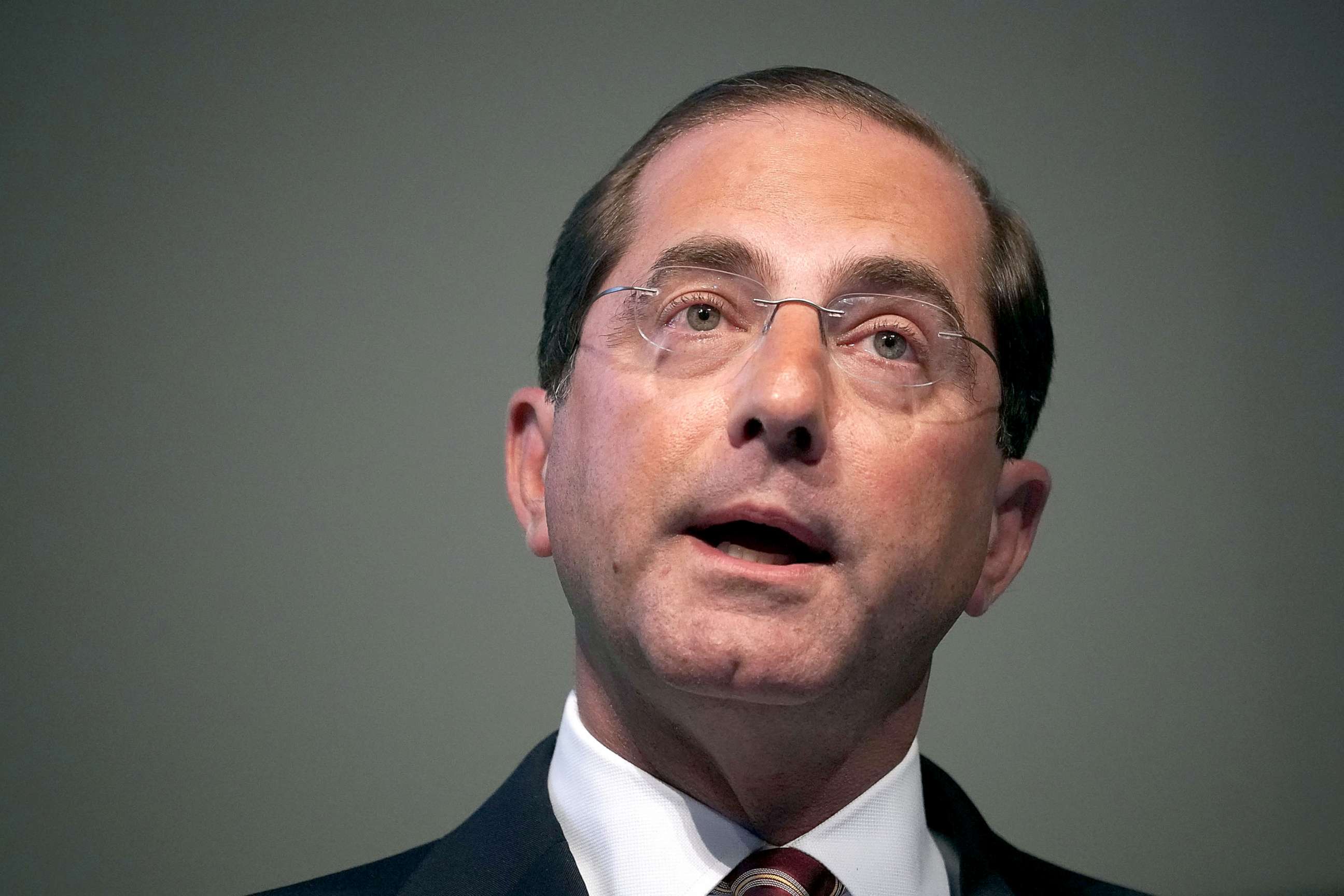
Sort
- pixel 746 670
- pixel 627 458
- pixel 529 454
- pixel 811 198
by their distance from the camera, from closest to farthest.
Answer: pixel 746 670
pixel 627 458
pixel 811 198
pixel 529 454

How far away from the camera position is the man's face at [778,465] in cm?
137

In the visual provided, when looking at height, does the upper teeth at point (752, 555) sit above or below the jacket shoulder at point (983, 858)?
above

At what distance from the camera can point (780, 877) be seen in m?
1.48

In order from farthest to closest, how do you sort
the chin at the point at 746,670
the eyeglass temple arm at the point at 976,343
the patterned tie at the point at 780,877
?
1. the eyeglass temple arm at the point at 976,343
2. the patterned tie at the point at 780,877
3. the chin at the point at 746,670

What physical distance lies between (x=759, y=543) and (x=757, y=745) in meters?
0.27

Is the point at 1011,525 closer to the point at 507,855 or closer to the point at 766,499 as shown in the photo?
the point at 766,499

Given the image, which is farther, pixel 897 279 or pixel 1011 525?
pixel 1011 525

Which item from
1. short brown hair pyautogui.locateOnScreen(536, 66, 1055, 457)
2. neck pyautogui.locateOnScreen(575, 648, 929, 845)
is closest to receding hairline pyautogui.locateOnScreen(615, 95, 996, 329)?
short brown hair pyautogui.locateOnScreen(536, 66, 1055, 457)

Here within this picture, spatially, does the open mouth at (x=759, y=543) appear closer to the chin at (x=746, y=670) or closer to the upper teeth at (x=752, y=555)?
the upper teeth at (x=752, y=555)

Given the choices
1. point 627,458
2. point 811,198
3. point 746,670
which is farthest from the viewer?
point 811,198

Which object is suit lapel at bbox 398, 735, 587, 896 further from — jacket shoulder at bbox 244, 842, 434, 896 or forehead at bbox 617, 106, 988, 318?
forehead at bbox 617, 106, 988, 318

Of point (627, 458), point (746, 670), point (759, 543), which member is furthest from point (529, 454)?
point (746, 670)

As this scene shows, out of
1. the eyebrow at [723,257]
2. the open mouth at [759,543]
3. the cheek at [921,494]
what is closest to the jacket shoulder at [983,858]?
the cheek at [921,494]

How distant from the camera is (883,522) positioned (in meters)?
1.43
